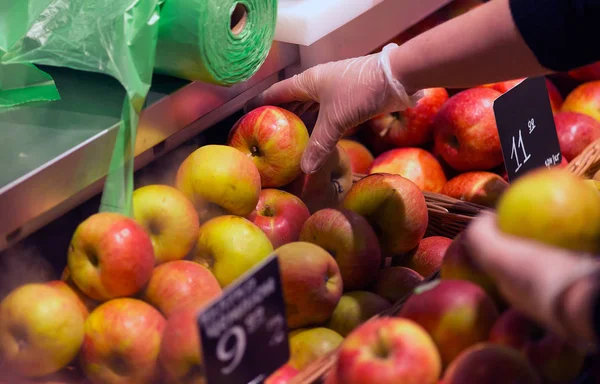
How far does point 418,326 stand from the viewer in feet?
2.98

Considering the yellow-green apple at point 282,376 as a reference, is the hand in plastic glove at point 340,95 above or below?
above

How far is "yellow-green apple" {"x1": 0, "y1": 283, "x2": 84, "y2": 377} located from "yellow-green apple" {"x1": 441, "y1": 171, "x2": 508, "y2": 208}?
3.43ft

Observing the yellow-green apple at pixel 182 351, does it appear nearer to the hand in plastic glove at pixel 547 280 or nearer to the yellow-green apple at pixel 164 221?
the yellow-green apple at pixel 164 221

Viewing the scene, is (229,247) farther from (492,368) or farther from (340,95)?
(492,368)

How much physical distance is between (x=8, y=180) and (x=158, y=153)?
1.21ft

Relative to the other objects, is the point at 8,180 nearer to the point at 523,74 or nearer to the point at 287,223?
the point at 287,223

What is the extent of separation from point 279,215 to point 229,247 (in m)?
0.23

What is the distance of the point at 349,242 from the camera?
1.30 meters

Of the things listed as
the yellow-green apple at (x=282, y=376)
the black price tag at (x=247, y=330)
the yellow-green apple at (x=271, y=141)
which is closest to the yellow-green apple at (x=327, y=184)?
the yellow-green apple at (x=271, y=141)

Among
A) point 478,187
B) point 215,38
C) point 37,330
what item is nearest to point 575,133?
point 478,187

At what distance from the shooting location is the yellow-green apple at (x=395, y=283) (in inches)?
52.5

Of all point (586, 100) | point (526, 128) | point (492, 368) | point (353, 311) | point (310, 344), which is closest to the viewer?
point (492, 368)

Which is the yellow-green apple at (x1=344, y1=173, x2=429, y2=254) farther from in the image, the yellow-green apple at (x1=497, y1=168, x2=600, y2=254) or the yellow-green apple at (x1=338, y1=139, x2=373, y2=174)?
the yellow-green apple at (x1=497, y1=168, x2=600, y2=254)

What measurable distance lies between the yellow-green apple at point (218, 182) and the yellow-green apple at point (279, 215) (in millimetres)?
64
